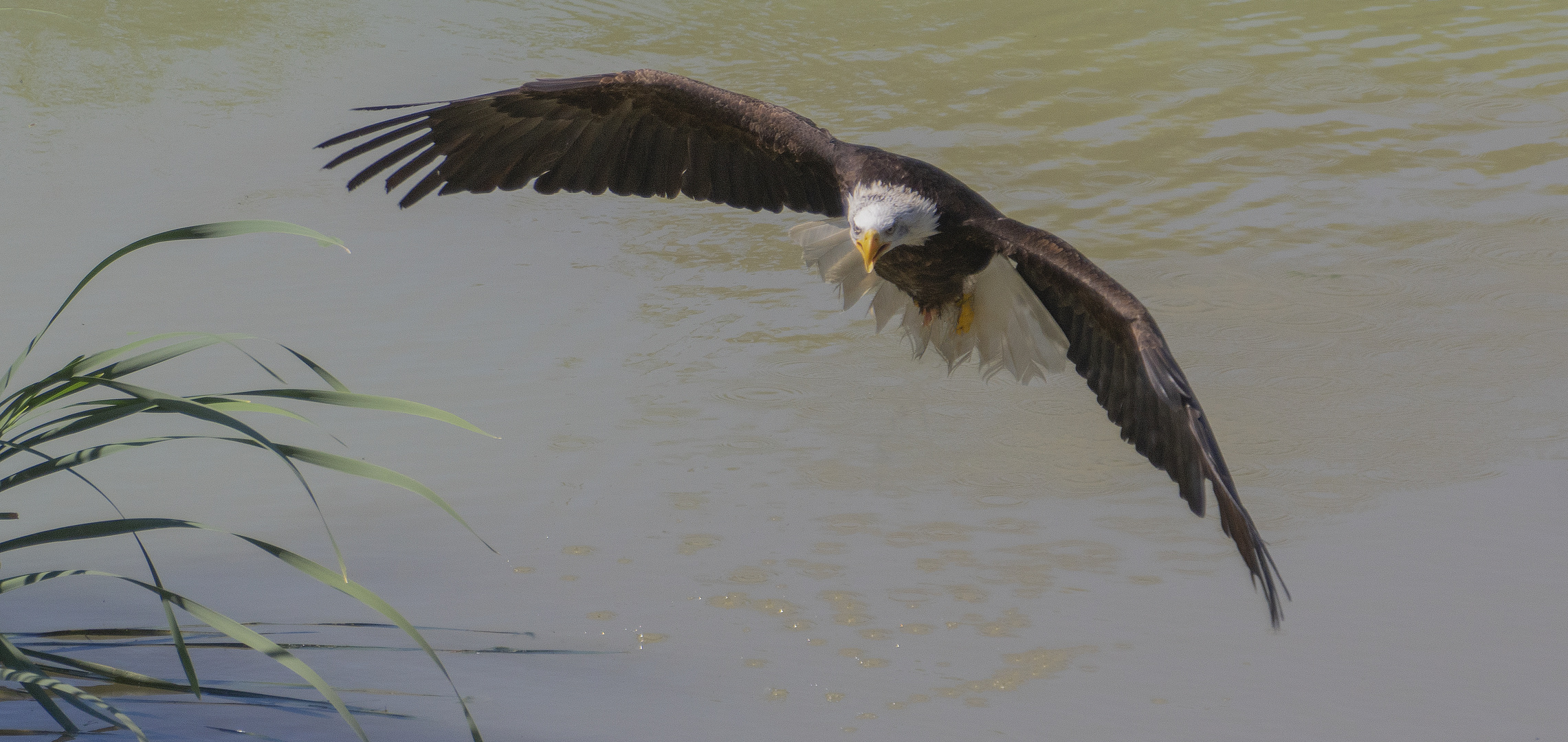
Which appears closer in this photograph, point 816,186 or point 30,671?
point 30,671

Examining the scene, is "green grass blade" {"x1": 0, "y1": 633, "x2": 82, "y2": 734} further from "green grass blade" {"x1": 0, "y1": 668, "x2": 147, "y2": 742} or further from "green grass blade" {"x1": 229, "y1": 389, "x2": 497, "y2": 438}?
"green grass blade" {"x1": 229, "y1": 389, "x2": 497, "y2": 438}

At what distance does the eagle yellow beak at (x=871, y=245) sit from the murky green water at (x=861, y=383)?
627mm

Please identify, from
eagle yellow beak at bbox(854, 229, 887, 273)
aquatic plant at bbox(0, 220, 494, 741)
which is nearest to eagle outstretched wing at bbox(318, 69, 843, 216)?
eagle yellow beak at bbox(854, 229, 887, 273)

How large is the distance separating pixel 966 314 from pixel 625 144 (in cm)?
109

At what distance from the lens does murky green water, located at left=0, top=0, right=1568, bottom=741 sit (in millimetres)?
2717

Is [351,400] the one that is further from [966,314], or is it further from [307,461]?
[966,314]

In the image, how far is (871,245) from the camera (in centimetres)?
335

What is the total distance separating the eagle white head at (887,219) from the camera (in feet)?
11.0

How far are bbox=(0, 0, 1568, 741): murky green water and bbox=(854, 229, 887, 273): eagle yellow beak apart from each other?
24.7 inches

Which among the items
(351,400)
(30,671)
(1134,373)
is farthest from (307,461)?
(1134,373)

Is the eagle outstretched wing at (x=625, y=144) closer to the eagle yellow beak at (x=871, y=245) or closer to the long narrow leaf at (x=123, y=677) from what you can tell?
the eagle yellow beak at (x=871, y=245)

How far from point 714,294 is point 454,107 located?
4.52 ft

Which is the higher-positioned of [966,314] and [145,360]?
[145,360]

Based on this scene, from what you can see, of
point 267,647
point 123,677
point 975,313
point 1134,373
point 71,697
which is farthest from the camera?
point 975,313
